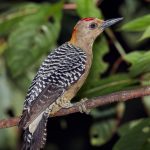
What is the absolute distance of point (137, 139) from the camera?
458 centimetres

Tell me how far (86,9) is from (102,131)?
1.41 meters

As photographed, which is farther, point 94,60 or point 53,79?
point 94,60

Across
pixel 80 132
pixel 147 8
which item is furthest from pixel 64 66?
pixel 80 132

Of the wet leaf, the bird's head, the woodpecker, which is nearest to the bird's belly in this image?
the woodpecker

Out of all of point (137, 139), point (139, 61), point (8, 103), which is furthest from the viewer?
point (8, 103)

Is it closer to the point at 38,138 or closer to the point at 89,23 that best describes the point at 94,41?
the point at 89,23

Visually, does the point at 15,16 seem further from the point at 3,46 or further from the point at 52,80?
the point at 52,80

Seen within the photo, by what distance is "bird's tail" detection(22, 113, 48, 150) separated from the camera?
14.9ft

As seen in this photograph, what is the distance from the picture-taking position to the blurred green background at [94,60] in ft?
15.0

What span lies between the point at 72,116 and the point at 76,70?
1897mm

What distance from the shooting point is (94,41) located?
5871 mm

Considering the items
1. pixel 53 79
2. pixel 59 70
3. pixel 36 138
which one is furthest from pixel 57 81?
pixel 36 138

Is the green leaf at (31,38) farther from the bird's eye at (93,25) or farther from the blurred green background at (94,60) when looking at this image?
the bird's eye at (93,25)

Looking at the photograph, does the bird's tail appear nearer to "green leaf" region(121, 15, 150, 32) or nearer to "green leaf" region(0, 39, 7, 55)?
"green leaf" region(121, 15, 150, 32)
